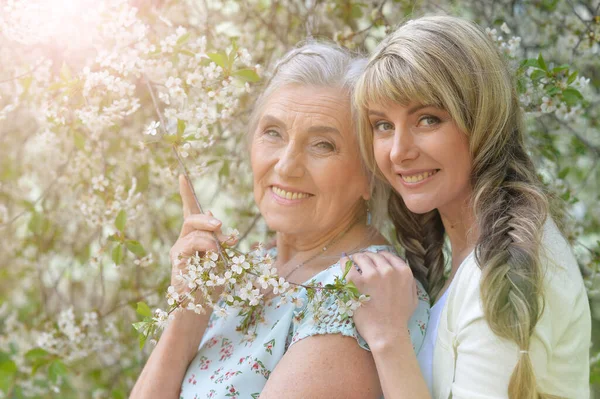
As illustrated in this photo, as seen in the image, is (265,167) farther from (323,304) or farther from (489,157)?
(489,157)

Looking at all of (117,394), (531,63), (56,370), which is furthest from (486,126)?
(117,394)

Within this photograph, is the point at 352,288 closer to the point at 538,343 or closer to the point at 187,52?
the point at 538,343

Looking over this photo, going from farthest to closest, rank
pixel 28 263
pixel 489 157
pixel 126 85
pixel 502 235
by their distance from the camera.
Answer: pixel 28 263 → pixel 126 85 → pixel 489 157 → pixel 502 235

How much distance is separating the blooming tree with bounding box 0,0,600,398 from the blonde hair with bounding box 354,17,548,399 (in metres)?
0.36

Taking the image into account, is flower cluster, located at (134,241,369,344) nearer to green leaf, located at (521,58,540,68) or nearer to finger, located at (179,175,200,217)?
finger, located at (179,175,200,217)

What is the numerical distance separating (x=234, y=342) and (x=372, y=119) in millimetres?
804

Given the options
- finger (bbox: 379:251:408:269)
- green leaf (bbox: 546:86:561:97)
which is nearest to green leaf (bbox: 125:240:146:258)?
finger (bbox: 379:251:408:269)

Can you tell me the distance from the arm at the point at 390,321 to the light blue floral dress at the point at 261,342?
80mm

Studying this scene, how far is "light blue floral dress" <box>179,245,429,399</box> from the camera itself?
1.86 m

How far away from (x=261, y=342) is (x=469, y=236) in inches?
26.4

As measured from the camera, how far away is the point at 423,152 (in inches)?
73.6

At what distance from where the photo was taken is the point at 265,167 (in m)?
2.22

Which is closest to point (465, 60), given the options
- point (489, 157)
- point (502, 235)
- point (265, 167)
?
point (489, 157)

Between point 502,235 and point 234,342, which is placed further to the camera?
point 234,342
